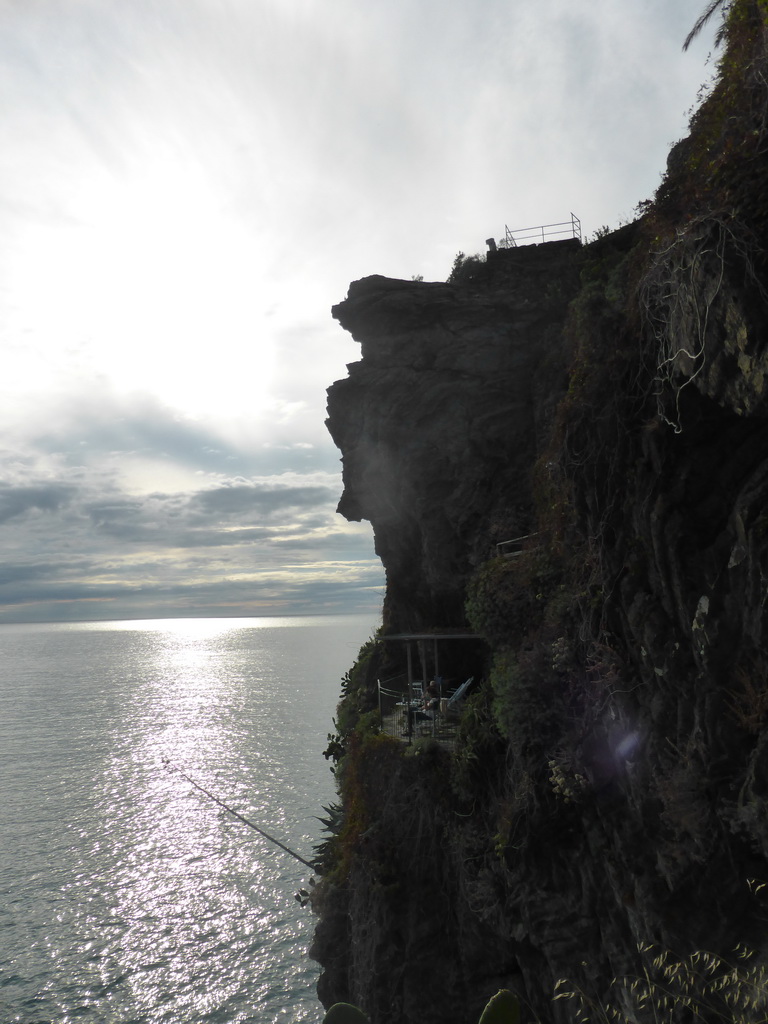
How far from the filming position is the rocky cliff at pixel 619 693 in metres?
8.15

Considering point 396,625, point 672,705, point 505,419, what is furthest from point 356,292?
point 672,705

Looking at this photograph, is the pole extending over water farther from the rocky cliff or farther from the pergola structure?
the pergola structure

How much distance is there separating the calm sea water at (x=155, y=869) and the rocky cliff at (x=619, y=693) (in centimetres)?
910

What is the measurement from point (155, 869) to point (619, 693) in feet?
102

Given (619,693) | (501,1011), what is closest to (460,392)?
(619,693)

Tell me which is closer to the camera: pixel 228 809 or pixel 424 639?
pixel 424 639

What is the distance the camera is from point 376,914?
Answer: 15.5 meters

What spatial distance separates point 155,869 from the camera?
3216 centimetres

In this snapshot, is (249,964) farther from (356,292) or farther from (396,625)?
(356,292)

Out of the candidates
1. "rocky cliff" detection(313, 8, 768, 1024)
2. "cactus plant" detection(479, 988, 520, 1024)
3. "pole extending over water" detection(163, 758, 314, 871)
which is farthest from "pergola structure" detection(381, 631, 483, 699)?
"pole extending over water" detection(163, 758, 314, 871)

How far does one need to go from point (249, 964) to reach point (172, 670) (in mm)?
114711

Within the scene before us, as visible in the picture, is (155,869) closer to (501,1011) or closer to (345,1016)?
(345,1016)

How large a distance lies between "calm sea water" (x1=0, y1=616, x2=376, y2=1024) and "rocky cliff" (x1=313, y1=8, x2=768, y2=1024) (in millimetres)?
9102

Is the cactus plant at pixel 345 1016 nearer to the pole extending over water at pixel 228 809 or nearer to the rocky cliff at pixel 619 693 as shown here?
the rocky cliff at pixel 619 693
